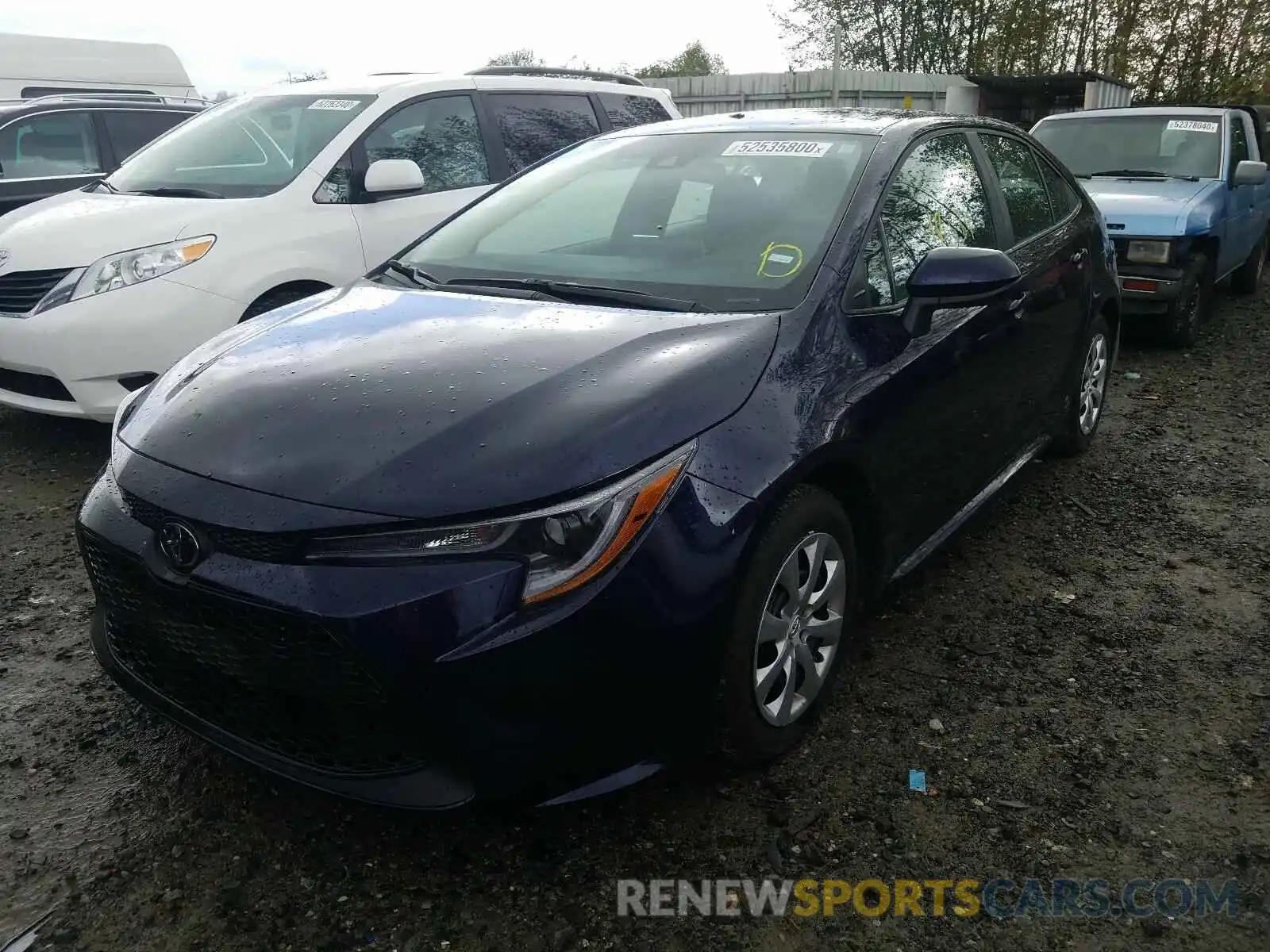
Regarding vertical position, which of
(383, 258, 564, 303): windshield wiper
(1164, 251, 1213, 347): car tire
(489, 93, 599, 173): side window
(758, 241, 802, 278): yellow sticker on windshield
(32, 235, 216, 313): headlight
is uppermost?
(489, 93, 599, 173): side window

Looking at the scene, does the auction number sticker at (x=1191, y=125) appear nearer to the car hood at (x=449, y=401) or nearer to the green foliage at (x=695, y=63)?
the car hood at (x=449, y=401)

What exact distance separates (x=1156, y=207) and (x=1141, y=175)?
94 centimetres

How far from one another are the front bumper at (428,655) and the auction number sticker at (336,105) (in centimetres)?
370

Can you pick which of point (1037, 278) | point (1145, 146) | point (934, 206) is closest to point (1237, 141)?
point (1145, 146)

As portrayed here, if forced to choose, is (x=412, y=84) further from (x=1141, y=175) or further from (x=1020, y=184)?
(x=1141, y=175)

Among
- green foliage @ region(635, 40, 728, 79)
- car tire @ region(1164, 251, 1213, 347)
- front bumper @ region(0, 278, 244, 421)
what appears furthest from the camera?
green foliage @ region(635, 40, 728, 79)

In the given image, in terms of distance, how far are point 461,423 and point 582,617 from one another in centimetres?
50

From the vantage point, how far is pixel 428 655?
187 centimetres

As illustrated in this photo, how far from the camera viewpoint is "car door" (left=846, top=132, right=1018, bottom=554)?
8.93 feet

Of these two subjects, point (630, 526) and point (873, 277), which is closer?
point (630, 526)

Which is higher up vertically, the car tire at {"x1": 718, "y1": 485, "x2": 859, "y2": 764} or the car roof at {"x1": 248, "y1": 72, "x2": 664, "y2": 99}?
the car roof at {"x1": 248, "y1": 72, "x2": 664, "y2": 99}

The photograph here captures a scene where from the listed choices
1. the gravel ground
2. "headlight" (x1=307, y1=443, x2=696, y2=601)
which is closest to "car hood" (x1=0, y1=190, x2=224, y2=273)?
the gravel ground

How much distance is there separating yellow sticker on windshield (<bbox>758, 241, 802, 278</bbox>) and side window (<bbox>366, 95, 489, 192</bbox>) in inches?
123

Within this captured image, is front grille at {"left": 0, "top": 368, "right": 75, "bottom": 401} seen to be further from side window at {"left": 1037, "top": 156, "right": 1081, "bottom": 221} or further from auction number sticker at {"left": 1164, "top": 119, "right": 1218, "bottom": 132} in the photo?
auction number sticker at {"left": 1164, "top": 119, "right": 1218, "bottom": 132}
